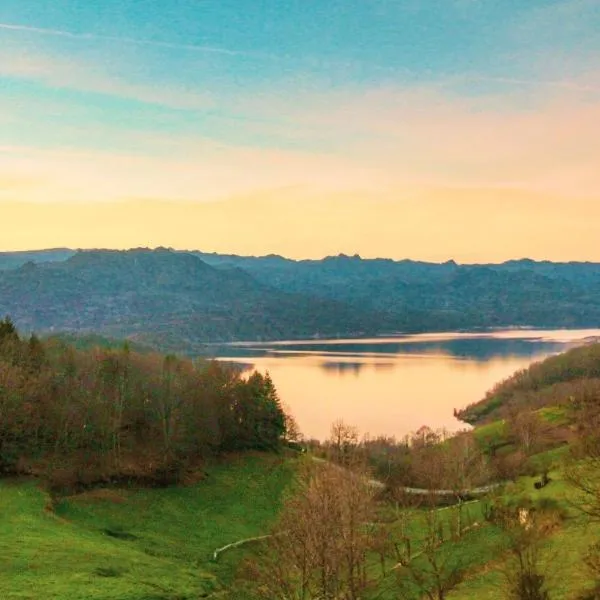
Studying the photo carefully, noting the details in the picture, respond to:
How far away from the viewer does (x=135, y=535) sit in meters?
55.1

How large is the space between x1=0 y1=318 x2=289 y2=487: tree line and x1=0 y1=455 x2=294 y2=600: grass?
13.8ft

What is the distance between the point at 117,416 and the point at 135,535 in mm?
24757

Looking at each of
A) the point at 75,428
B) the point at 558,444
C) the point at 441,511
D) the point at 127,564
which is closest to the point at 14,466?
the point at 75,428

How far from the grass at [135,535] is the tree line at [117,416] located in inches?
166

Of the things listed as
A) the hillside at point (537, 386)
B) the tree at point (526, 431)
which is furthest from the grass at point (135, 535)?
the hillside at point (537, 386)

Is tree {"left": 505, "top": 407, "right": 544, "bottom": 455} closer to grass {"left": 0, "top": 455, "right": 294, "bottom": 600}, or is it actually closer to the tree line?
grass {"left": 0, "top": 455, "right": 294, "bottom": 600}

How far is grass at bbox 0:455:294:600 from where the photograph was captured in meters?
37.1

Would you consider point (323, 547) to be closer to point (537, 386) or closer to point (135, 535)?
point (135, 535)

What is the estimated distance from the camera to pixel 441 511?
206ft

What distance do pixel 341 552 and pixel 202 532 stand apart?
31.9m

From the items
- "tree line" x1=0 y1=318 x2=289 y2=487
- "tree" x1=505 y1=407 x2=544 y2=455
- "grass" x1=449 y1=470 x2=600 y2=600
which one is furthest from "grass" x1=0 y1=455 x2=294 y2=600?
"tree" x1=505 y1=407 x2=544 y2=455

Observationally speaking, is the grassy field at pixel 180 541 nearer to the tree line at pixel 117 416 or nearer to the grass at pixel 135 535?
the grass at pixel 135 535

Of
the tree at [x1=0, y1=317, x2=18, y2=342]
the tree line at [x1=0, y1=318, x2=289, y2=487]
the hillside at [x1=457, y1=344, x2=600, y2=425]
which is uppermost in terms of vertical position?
the tree at [x1=0, y1=317, x2=18, y2=342]

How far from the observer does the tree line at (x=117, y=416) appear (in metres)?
68.6
